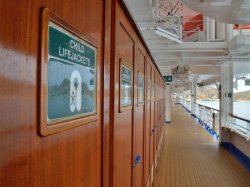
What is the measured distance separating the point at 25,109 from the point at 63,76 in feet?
0.42

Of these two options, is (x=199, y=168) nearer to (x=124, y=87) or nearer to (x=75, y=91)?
Result: (x=124, y=87)

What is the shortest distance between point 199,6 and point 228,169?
3.58m

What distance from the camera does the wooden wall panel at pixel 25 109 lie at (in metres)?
0.35

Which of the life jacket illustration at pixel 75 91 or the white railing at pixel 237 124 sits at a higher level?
the life jacket illustration at pixel 75 91

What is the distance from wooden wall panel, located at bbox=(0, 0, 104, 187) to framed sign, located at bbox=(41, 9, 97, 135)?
17 mm

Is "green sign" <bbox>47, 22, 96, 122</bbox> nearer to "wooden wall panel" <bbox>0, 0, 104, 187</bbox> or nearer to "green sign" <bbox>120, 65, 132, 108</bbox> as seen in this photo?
"wooden wall panel" <bbox>0, 0, 104, 187</bbox>

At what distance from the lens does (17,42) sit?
1.25 feet

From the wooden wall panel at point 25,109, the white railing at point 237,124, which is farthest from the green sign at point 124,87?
the white railing at point 237,124

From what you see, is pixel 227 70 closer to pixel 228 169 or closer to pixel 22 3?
pixel 228 169

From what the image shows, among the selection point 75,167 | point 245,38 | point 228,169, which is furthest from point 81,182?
point 228,169

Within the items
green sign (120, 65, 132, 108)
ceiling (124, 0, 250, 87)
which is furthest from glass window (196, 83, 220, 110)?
green sign (120, 65, 132, 108)

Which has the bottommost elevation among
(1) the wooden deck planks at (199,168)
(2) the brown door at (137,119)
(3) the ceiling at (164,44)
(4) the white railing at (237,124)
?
(1) the wooden deck planks at (199,168)

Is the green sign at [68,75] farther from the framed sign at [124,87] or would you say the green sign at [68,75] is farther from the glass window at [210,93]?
the glass window at [210,93]

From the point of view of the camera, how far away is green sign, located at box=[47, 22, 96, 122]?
48 cm
